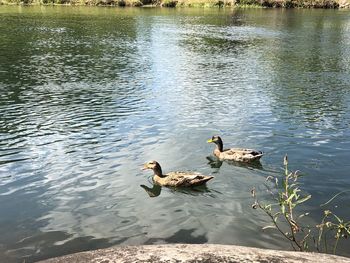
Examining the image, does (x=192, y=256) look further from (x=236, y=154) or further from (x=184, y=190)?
(x=236, y=154)

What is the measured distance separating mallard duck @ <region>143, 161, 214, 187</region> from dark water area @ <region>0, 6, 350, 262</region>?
1.31ft

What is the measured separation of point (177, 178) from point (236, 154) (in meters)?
3.68

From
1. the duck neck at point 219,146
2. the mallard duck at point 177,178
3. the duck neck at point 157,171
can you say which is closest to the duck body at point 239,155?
the duck neck at point 219,146

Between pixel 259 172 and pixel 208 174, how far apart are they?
221 cm

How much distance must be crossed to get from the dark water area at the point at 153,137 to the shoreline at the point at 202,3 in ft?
287

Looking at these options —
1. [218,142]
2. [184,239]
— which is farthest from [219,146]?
[184,239]

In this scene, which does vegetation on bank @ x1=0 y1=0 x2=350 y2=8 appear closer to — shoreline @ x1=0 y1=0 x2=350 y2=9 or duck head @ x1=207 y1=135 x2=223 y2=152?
shoreline @ x1=0 y1=0 x2=350 y2=9

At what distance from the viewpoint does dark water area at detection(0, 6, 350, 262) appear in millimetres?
14273

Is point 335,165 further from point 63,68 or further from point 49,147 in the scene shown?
point 63,68

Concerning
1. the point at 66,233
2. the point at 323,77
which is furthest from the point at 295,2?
the point at 66,233

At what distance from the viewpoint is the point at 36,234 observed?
45.1 feet

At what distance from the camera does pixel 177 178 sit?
17.3m

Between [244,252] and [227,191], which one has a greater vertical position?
[244,252]

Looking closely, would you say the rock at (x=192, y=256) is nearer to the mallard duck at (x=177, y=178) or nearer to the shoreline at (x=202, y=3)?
the mallard duck at (x=177, y=178)
